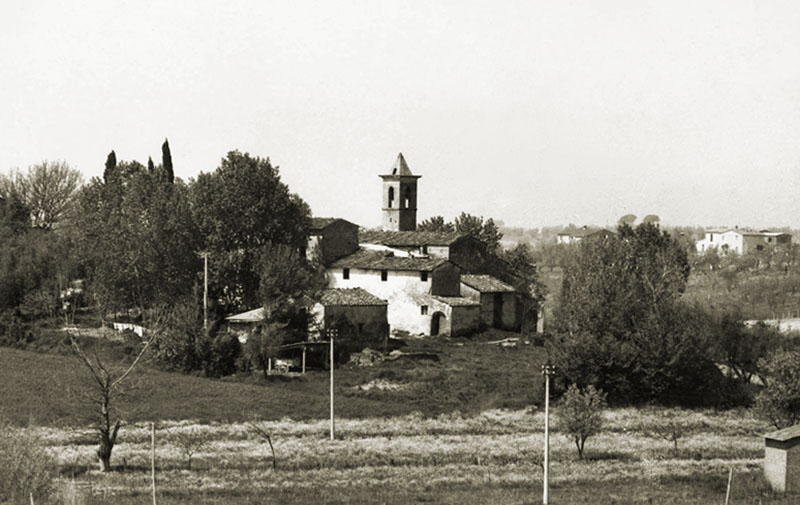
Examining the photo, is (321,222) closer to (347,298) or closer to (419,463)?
(347,298)

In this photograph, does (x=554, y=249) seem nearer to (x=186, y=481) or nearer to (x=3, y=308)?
(x=3, y=308)

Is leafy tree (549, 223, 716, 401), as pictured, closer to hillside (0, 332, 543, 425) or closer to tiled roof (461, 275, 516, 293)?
hillside (0, 332, 543, 425)

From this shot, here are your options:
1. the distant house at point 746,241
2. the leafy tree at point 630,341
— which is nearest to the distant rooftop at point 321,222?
the leafy tree at point 630,341

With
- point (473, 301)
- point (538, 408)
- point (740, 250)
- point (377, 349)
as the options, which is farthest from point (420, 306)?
point (740, 250)

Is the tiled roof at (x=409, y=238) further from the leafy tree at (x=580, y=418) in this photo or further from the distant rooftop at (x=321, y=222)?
the leafy tree at (x=580, y=418)

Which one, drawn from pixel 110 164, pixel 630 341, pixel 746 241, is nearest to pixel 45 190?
pixel 110 164

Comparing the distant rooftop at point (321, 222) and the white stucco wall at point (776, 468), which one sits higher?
the distant rooftop at point (321, 222)

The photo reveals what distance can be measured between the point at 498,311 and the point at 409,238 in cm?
955

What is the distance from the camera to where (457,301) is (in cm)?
5641

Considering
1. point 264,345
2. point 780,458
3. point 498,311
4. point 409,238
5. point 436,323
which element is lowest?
point 780,458

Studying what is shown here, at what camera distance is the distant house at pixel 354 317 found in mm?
49125

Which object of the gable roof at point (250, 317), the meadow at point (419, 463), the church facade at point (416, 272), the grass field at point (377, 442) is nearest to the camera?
the meadow at point (419, 463)

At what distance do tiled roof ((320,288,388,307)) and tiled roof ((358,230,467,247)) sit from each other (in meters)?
11.8

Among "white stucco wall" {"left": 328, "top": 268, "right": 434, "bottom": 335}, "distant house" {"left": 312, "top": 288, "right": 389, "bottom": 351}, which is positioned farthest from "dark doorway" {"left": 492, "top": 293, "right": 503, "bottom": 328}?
"distant house" {"left": 312, "top": 288, "right": 389, "bottom": 351}
